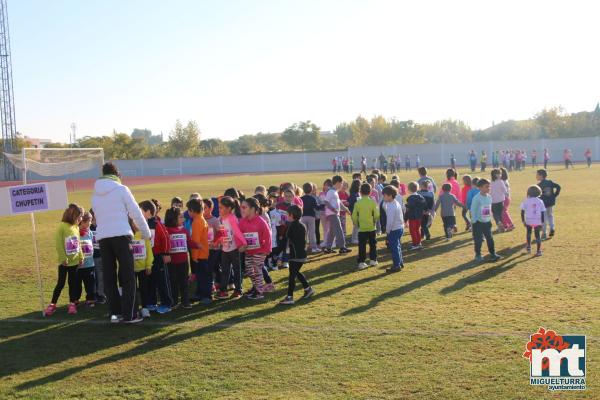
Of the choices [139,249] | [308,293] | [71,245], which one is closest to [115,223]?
[139,249]

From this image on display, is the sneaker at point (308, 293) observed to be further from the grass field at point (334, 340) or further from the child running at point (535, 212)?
the child running at point (535, 212)

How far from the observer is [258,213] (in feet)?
28.6

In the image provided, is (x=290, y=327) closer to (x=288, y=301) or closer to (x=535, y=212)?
(x=288, y=301)

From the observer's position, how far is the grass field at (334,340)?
17.4ft

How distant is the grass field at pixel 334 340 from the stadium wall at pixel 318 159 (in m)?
56.3

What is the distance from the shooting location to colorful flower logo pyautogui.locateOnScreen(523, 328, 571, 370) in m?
5.88

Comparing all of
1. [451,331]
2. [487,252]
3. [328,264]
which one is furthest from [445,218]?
[451,331]

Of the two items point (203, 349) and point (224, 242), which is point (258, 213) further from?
point (203, 349)

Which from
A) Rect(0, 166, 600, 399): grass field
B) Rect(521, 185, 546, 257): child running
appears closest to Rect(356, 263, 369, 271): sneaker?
Rect(0, 166, 600, 399): grass field

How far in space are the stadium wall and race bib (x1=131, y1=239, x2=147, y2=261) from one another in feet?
197

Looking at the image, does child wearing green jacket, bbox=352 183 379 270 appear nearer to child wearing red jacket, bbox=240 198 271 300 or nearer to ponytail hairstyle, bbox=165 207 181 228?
child wearing red jacket, bbox=240 198 271 300

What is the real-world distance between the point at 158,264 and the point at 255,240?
1.47m

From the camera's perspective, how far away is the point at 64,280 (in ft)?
27.7

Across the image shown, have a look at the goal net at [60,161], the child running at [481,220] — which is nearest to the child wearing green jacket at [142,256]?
the child running at [481,220]
